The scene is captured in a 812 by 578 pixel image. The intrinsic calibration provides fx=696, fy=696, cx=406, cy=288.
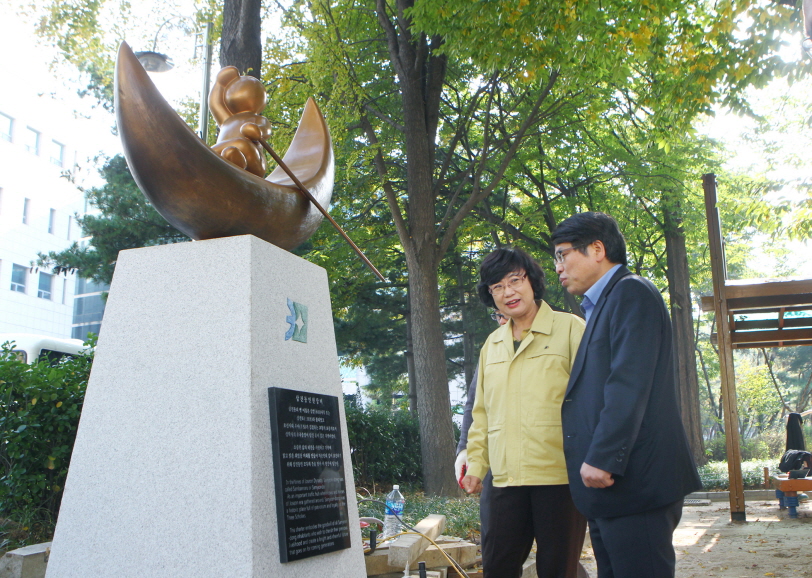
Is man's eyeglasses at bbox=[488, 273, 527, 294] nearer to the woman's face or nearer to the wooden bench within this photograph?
the woman's face

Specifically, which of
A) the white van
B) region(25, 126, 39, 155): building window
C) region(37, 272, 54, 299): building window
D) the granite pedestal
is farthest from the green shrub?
region(25, 126, 39, 155): building window

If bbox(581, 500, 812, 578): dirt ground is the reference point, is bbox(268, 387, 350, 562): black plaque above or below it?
above

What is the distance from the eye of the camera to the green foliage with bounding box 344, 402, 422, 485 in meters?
12.1

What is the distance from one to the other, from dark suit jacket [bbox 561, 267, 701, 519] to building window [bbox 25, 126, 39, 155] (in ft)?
126

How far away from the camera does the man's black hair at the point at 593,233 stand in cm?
305

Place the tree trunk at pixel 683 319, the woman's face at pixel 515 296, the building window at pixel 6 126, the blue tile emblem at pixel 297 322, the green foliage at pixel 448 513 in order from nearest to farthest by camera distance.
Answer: the blue tile emblem at pixel 297 322 → the woman's face at pixel 515 296 → the green foliage at pixel 448 513 → the tree trunk at pixel 683 319 → the building window at pixel 6 126

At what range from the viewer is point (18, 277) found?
3416 cm

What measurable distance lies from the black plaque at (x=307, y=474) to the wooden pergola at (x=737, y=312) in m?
6.87

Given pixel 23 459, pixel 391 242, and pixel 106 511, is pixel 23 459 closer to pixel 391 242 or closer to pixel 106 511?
pixel 106 511

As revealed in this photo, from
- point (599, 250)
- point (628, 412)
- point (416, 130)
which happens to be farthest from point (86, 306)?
Answer: point (628, 412)

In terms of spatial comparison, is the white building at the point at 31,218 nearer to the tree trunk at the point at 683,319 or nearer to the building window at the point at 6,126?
the building window at the point at 6,126

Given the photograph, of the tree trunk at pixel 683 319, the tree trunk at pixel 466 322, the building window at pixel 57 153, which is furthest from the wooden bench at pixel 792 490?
the building window at pixel 57 153

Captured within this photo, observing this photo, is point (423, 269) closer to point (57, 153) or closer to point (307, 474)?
point (307, 474)

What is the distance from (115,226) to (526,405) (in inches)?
514
